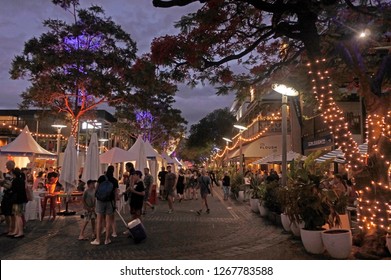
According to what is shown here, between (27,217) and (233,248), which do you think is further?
(27,217)

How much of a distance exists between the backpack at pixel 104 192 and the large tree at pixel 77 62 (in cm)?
1164

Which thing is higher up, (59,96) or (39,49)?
(39,49)

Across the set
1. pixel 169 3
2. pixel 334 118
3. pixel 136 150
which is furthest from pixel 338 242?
pixel 136 150

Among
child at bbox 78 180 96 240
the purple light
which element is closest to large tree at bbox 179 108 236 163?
the purple light

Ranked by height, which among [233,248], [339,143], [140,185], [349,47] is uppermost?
[349,47]

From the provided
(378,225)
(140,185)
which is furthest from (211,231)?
(378,225)

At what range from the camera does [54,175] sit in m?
15.8

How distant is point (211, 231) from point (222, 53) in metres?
4.95

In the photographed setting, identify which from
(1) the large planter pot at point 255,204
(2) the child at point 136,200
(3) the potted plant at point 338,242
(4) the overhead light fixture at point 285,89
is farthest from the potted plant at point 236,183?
(3) the potted plant at point 338,242

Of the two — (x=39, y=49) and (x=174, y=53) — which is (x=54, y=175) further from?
(x=174, y=53)

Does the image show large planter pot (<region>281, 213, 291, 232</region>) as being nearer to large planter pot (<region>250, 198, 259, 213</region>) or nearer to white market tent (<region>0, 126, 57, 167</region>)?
large planter pot (<region>250, 198, 259, 213</region>)

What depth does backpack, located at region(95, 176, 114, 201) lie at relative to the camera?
8.78m

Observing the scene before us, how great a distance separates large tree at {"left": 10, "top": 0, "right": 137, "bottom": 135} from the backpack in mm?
11642

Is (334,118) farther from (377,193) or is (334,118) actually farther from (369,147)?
(377,193)
